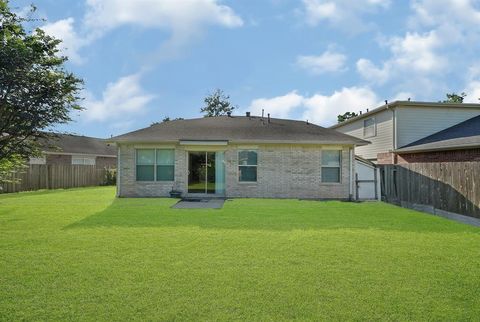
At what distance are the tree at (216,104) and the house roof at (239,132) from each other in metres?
27.5

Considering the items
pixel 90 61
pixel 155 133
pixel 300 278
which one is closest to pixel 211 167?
pixel 155 133

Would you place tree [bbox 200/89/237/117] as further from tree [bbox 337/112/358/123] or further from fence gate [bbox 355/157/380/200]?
fence gate [bbox 355/157/380/200]

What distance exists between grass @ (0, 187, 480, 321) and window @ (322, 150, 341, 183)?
269 inches

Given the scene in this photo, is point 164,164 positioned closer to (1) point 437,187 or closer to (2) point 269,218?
(2) point 269,218

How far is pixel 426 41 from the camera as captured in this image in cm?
1456

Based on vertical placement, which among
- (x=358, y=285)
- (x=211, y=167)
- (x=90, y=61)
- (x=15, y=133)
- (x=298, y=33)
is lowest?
(x=358, y=285)

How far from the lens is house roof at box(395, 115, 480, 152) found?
14.2 metres

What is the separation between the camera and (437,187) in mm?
11984

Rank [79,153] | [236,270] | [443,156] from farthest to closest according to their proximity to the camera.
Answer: [79,153] → [443,156] → [236,270]

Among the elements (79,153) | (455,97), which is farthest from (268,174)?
(455,97)

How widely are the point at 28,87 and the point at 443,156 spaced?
59.3 feet

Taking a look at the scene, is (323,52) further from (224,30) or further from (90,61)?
(90,61)

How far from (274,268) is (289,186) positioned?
1116 cm

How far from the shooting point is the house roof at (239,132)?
52.7 ft
